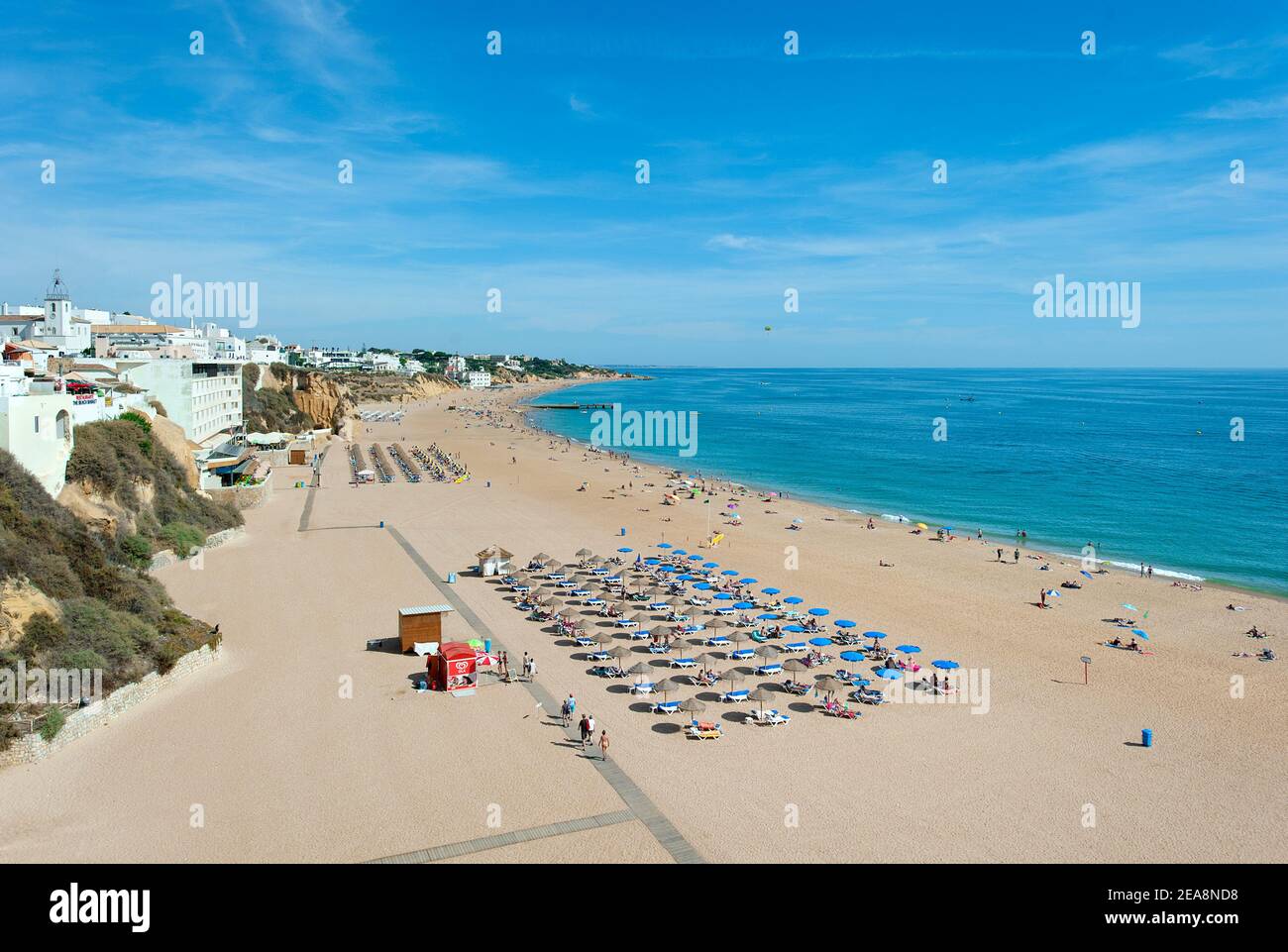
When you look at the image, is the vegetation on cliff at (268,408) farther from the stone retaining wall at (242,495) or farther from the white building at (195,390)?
the stone retaining wall at (242,495)

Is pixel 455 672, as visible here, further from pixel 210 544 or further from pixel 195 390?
pixel 195 390

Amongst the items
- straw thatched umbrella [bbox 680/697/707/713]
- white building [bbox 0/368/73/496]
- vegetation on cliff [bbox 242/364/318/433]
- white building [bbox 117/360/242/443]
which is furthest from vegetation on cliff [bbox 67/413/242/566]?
vegetation on cliff [bbox 242/364/318/433]

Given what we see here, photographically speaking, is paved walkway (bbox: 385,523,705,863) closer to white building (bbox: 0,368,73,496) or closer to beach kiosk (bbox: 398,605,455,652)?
beach kiosk (bbox: 398,605,455,652)

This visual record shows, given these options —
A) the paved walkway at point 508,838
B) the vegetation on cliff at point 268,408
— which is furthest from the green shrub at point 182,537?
the vegetation on cliff at point 268,408
